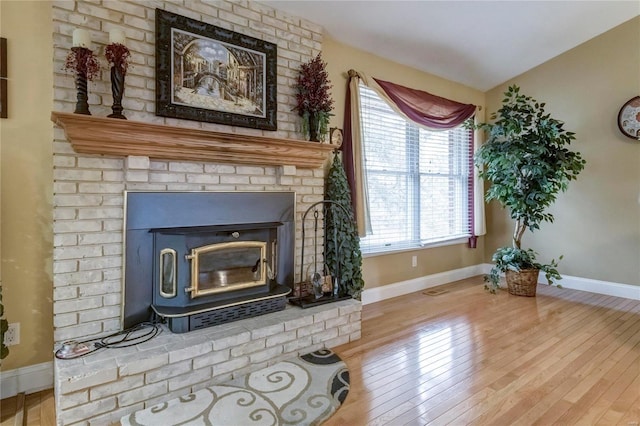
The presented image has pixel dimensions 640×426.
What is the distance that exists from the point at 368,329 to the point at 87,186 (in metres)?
2.24

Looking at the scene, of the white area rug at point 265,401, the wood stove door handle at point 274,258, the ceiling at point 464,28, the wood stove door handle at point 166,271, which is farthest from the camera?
the ceiling at point 464,28

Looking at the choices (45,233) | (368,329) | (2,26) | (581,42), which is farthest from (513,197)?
(2,26)

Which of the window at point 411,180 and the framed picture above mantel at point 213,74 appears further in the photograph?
the window at point 411,180

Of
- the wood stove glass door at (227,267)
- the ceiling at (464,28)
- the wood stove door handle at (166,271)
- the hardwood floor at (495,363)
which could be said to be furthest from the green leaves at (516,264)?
the wood stove door handle at (166,271)

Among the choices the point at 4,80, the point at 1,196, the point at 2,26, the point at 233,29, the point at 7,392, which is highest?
the point at 233,29

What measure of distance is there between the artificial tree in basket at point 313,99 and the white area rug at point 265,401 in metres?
1.74

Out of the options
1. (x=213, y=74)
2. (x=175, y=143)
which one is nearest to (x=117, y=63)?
(x=175, y=143)

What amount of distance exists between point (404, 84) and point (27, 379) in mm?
3960

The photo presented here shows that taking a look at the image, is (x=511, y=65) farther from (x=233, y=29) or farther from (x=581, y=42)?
(x=233, y=29)

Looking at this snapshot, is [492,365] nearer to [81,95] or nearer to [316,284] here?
[316,284]

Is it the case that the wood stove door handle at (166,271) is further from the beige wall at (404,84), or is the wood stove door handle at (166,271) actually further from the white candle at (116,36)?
the beige wall at (404,84)

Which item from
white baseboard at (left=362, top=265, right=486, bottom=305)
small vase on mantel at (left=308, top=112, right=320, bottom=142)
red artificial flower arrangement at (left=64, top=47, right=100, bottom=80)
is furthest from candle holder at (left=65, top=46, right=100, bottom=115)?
white baseboard at (left=362, top=265, right=486, bottom=305)

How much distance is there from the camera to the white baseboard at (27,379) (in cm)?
197

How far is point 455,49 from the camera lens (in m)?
3.69
